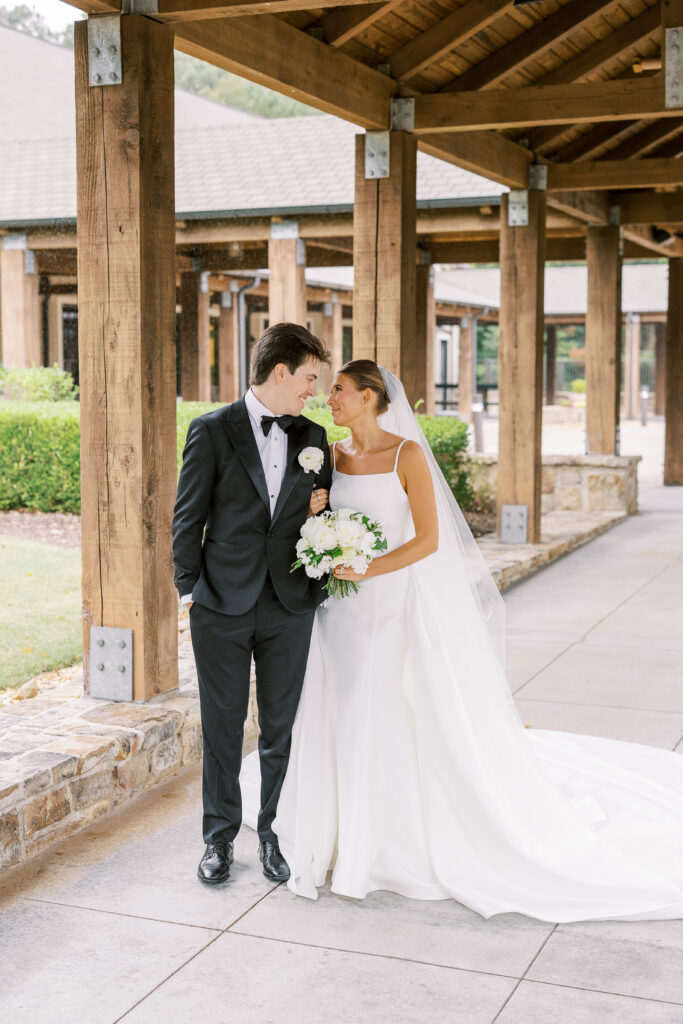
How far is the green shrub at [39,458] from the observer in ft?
35.7

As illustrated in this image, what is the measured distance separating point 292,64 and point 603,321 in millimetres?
7302

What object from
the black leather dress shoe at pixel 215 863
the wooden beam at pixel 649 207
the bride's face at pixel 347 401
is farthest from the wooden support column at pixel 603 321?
the black leather dress shoe at pixel 215 863

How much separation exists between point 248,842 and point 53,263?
15.0 meters

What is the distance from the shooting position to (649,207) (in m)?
12.4

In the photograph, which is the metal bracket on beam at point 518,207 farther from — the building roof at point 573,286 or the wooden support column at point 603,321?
the building roof at point 573,286

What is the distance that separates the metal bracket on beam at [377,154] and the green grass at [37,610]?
3.32 meters

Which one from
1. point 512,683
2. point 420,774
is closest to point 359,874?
point 420,774

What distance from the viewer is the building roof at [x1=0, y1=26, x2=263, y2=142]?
26094mm

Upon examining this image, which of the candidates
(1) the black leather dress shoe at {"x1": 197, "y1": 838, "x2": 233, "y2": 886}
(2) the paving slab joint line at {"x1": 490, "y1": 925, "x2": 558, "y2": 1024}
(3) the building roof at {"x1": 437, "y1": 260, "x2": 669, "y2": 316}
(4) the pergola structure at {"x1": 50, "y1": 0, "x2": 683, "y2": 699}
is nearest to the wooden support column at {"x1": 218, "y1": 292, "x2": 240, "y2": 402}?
(4) the pergola structure at {"x1": 50, "y1": 0, "x2": 683, "y2": 699}

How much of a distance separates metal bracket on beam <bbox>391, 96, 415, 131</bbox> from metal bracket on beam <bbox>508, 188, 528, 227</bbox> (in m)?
2.65

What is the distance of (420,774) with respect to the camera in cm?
386

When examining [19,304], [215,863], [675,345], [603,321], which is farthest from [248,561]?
[675,345]

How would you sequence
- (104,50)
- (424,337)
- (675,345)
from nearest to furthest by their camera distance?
(104,50)
(675,345)
(424,337)

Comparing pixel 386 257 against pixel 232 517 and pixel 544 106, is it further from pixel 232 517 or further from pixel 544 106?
pixel 232 517
